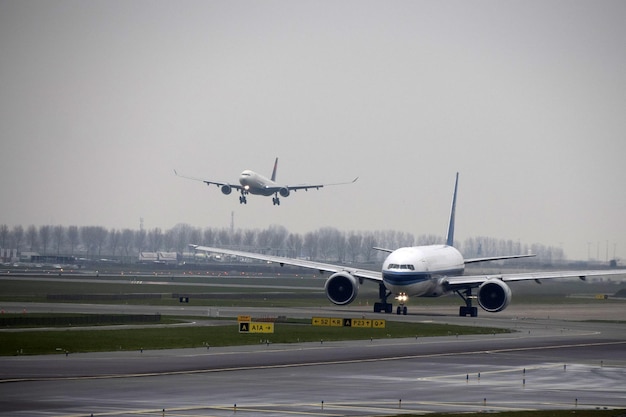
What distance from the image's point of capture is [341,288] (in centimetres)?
9994

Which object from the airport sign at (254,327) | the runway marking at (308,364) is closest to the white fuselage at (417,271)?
the airport sign at (254,327)

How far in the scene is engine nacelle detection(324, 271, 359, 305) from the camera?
9911 cm

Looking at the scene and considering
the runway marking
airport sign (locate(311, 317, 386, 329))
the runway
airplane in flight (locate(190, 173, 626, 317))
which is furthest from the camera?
airplane in flight (locate(190, 173, 626, 317))

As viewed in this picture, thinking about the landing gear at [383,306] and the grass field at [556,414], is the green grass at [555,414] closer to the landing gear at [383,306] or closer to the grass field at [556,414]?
the grass field at [556,414]

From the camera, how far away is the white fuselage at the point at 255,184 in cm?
18175

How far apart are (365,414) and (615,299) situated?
99.8 meters

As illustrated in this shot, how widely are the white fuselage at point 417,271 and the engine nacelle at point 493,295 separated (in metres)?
4.16

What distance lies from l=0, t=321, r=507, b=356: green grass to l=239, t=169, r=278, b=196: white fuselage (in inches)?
4055

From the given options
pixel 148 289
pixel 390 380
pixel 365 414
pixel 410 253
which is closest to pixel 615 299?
pixel 410 253

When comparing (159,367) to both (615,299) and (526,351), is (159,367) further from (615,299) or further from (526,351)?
(615,299)

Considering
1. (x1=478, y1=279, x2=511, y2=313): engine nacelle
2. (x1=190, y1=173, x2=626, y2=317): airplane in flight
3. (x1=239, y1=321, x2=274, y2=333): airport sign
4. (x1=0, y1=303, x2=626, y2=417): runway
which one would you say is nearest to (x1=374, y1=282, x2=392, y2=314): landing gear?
(x1=190, y1=173, x2=626, y2=317): airplane in flight

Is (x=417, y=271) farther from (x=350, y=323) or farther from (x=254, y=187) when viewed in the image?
(x=254, y=187)

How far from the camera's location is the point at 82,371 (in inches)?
1839

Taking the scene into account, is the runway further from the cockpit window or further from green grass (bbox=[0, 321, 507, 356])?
the cockpit window
